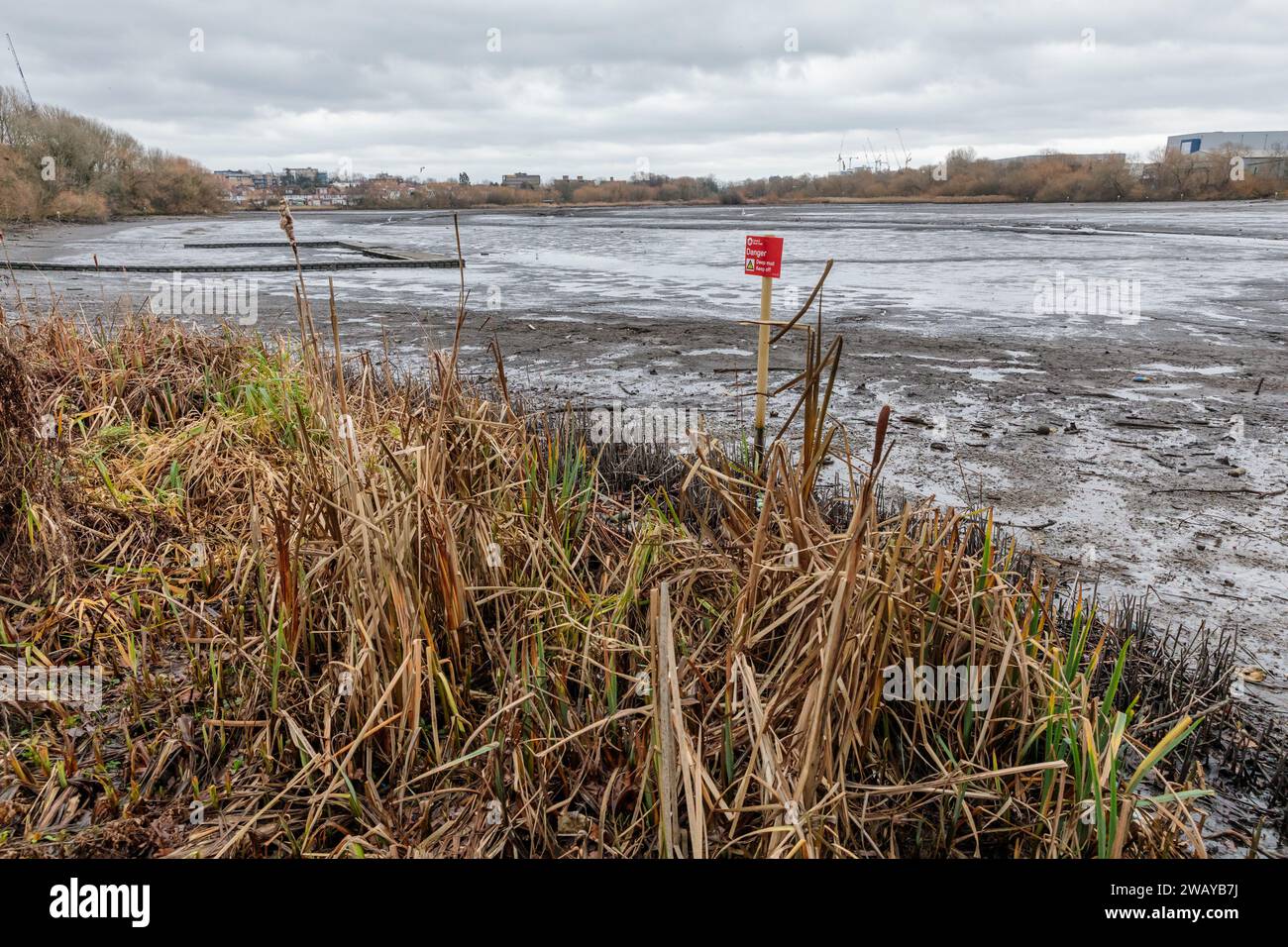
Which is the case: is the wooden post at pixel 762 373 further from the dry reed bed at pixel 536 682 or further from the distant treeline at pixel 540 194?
the distant treeline at pixel 540 194

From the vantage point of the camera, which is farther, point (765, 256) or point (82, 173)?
point (82, 173)

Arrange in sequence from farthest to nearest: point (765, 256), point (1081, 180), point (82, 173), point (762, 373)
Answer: point (1081, 180) < point (82, 173) < point (765, 256) < point (762, 373)

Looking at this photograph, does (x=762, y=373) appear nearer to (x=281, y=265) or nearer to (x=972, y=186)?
(x=281, y=265)

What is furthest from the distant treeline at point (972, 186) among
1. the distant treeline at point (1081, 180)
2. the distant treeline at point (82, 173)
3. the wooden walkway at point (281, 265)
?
the wooden walkway at point (281, 265)

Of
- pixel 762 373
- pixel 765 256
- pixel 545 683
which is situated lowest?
pixel 545 683

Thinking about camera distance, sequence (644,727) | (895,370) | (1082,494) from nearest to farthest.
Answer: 1. (644,727)
2. (1082,494)
3. (895,370)

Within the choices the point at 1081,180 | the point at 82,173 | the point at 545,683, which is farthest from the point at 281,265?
the point at 1081,180

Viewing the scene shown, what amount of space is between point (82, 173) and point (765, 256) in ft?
142

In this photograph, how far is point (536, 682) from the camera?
281 centimetres

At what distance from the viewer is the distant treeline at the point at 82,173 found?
104 ft

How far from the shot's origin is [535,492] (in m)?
3.63
